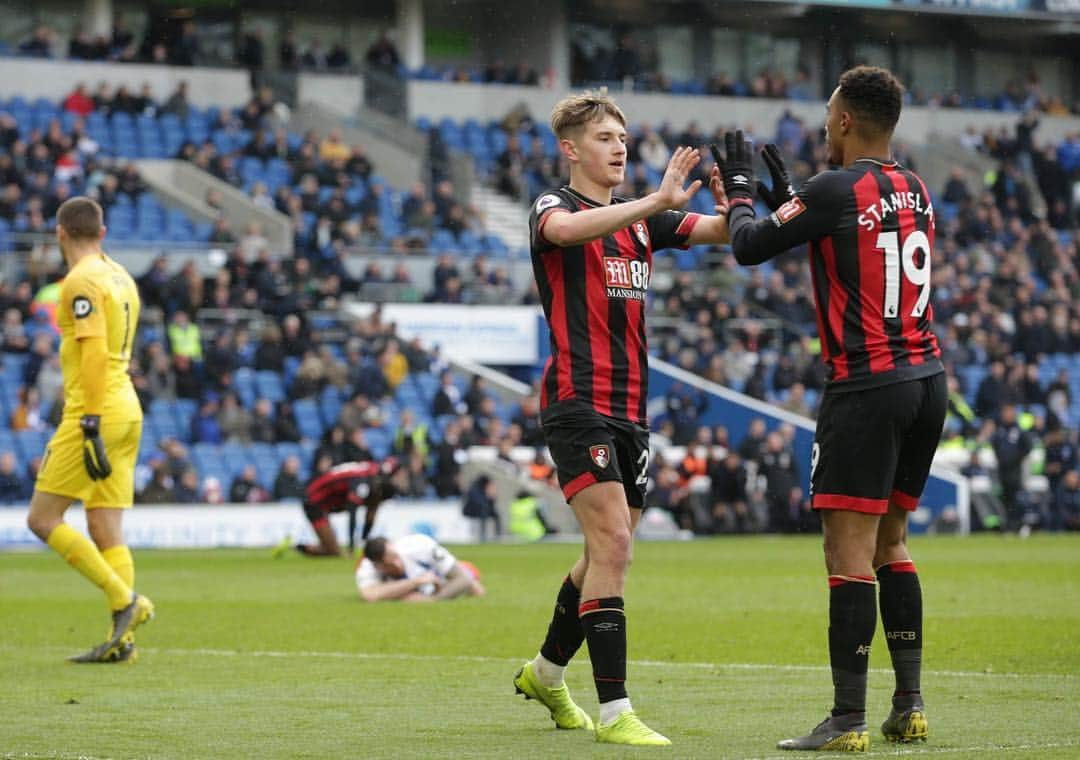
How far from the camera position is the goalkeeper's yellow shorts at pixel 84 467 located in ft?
34.0

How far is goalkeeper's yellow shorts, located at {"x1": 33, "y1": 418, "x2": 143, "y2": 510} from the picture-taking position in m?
10.4

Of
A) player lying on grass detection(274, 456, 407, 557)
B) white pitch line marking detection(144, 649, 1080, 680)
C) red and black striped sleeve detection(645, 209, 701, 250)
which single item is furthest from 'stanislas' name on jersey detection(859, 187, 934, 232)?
player lying on grass detection(274, 456, 407, 557)

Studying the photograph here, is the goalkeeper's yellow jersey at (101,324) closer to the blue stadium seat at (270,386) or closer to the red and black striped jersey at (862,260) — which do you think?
the red and black striped jersey at (862,260)

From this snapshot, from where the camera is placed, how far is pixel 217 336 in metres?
29.2

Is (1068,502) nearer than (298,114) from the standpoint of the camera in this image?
Yes

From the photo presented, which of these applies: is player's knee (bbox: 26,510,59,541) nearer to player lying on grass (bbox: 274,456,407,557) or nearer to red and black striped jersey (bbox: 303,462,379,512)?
player lying on grass (bbox: 274,456,407,557)

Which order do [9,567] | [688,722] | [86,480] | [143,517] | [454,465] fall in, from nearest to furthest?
[688,722] < [86,480] < [9,567] < [143,517] < [454,465]

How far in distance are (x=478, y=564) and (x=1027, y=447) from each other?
13.2 m

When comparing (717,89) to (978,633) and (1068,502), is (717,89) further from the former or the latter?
(978,633)

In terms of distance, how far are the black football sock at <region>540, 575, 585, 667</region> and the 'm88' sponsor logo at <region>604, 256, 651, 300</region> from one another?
3.76 feet

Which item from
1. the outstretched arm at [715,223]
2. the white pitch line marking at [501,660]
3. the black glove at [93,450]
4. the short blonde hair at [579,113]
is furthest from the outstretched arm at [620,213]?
the black glove at [93,450]

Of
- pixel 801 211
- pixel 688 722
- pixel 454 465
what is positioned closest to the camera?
pixel 801 211

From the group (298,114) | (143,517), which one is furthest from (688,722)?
(298,114)

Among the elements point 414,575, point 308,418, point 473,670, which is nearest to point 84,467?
point 473,670
